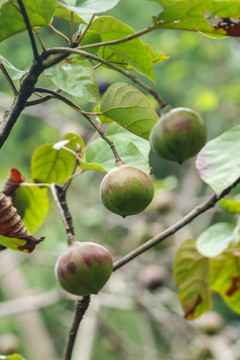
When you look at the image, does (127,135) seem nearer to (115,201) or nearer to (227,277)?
(115,201)

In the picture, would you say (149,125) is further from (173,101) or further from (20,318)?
(173,101)

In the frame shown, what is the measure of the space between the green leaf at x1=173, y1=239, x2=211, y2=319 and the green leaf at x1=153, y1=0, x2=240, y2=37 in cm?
56

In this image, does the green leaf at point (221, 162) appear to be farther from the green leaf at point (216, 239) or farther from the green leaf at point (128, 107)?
the green leaf at point (216, 239)

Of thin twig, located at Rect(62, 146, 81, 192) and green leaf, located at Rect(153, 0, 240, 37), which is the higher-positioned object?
green leaf, located at Rect(153, 0, 240, 37)

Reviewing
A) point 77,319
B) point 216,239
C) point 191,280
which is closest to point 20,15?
point 77,319

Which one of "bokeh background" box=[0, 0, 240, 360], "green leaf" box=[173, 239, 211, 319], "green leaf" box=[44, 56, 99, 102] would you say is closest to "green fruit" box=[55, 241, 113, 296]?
"green leaf" box=[44, 56, 99, 102]

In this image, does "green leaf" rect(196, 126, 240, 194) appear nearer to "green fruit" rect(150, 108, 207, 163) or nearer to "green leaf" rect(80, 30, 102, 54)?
"green fruit" rect(150, 108, 207, 163)

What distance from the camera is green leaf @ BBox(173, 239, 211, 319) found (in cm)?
104

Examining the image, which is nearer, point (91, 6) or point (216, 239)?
point (91, 6)

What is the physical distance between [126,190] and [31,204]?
1.11 ft

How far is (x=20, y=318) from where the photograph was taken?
425cm

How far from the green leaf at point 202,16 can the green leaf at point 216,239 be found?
1.39 feet

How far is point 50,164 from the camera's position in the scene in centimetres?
93

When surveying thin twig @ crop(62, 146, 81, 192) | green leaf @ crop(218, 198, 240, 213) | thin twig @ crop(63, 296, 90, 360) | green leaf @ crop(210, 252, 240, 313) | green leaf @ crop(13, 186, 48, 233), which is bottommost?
green leaf @ crop(210, 252, 240, 313)
